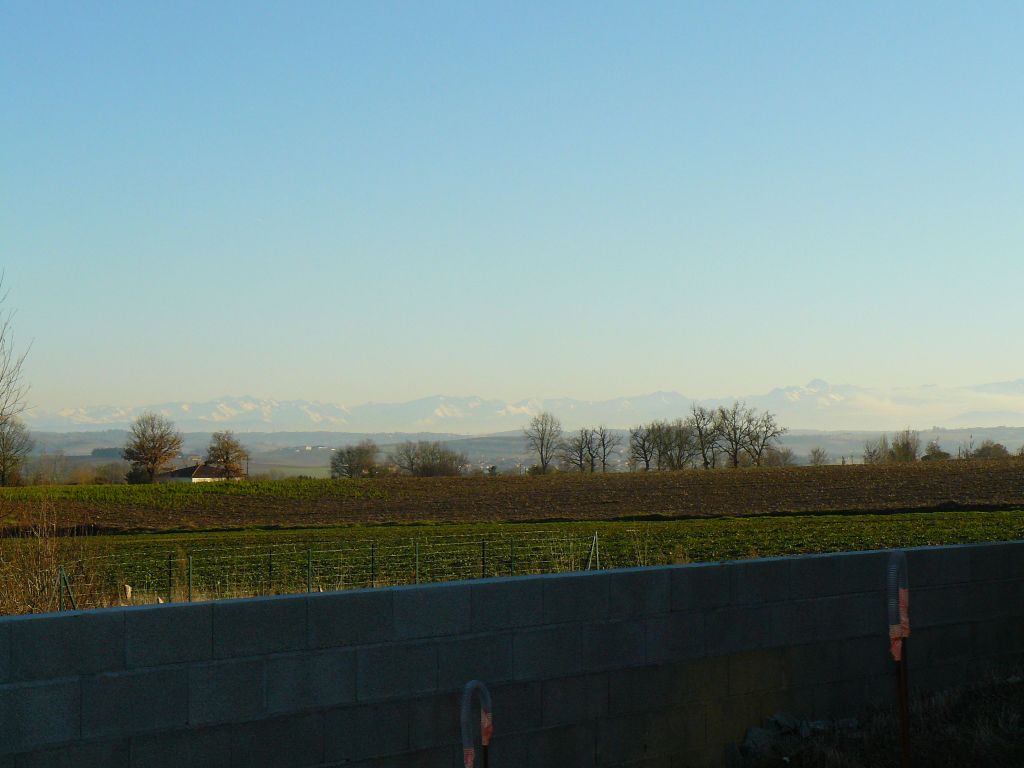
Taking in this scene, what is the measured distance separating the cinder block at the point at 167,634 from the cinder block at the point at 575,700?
2194mm

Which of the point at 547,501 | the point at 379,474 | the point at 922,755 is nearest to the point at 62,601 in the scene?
the point at 922,755

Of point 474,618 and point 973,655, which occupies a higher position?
point 474,618

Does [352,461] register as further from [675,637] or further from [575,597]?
[575,597]

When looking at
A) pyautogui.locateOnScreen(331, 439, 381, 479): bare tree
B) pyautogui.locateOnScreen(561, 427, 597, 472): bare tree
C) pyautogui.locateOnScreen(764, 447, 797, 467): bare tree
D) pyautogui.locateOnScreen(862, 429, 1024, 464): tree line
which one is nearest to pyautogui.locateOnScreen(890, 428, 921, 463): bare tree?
pyautogui.locateOnScreen(862, 429, 1024, 464): tree line

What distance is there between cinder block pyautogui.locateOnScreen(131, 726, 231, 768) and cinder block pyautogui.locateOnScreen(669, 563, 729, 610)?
10.3 ft

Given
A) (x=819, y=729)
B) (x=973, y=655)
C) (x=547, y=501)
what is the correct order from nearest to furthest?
(x=819, y=729), (x=973, y=655), (x=547, y=501)

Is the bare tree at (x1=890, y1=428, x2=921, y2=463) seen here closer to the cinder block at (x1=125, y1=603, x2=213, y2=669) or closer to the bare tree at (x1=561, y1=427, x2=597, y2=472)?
the bare tree at (x1=561, y1=427, x2=597, y2=472)

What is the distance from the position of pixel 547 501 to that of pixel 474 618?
57914mm

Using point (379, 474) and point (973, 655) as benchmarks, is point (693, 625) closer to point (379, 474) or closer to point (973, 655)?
point (973, 655)

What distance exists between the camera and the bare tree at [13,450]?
2123 centimetres

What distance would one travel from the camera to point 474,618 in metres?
6.74

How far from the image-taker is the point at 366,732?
6.29 meters

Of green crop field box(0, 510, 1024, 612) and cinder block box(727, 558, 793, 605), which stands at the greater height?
cinder block box(727, 558, 793, 605)

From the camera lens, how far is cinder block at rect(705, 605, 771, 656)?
25.5ft
